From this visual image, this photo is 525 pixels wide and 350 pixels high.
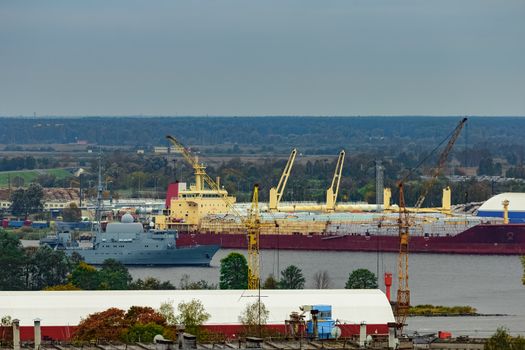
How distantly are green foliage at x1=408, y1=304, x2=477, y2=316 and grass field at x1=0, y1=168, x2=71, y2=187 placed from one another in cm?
10110

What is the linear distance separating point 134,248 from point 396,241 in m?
13.2

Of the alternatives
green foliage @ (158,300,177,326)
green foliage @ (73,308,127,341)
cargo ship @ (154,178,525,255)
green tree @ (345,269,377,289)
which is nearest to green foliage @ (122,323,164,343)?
green foliage @ (73,308,127,341)

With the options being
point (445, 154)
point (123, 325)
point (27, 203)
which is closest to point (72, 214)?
point (27, 203)

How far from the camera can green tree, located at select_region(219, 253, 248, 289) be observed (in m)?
67.4

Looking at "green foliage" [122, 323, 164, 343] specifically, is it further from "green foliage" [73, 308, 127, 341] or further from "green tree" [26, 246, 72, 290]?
"green tree" [26, 246, 72, 290]

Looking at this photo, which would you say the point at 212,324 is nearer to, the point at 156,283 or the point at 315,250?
the point at 156,283

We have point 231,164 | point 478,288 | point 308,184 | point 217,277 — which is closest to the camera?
point 478,288

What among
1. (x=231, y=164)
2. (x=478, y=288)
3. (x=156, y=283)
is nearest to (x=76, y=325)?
(x=156, y=283)

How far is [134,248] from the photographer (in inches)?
3706

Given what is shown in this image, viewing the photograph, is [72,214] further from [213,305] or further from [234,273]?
[213,305]

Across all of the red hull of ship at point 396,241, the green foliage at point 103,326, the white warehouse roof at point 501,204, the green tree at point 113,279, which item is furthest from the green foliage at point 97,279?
the white warehouse roof at point 501,204

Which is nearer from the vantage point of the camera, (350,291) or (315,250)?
(350,291)

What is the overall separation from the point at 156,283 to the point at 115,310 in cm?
2072

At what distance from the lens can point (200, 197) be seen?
112812mm
